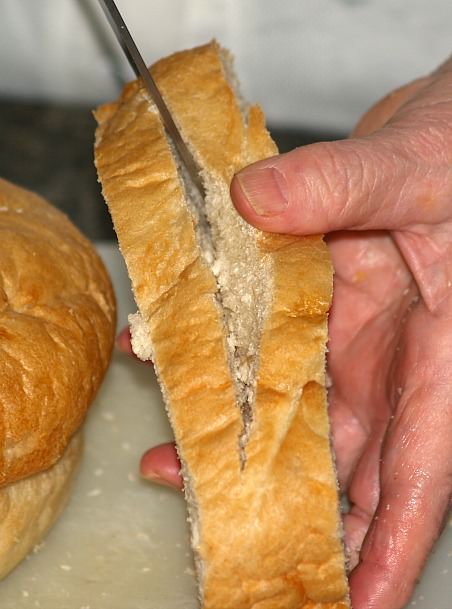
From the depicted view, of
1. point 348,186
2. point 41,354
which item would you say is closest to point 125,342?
point 41,354

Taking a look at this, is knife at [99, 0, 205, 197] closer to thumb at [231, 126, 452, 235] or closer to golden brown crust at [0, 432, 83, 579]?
thumb at [231, 126, 452, 235]

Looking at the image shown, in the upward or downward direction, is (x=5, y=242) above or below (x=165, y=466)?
above

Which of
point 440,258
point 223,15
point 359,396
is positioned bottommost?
point 359,396

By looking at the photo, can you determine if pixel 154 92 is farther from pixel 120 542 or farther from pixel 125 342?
pixel 120 542

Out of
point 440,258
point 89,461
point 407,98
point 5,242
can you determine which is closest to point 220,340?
point 5,242

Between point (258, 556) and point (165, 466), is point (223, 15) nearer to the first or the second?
point (165, 466)

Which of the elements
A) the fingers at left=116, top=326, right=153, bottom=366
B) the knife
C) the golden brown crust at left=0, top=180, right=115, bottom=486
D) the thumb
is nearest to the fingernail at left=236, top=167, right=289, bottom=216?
the thumb

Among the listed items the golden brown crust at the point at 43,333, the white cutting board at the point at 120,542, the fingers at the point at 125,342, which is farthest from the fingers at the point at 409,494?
the fingers at the point at 125,342
